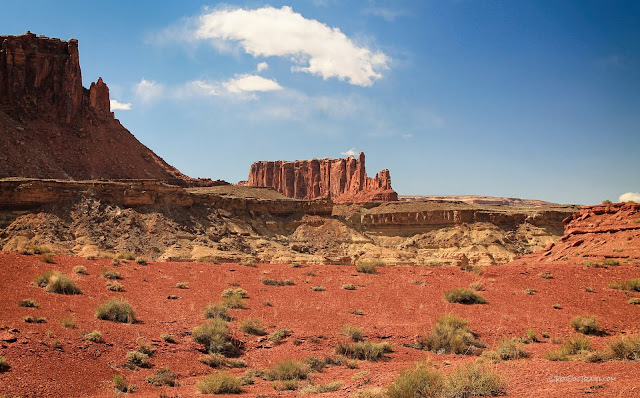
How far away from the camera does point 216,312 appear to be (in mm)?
15391

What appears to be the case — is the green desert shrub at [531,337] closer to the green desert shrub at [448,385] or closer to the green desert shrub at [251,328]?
the green desert shrub at [448,385]

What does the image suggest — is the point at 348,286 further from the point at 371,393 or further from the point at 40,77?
the point at 40,77

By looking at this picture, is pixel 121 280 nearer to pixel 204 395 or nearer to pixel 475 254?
pixel 204 395

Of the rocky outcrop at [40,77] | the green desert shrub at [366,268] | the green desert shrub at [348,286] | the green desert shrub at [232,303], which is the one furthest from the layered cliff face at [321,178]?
the green desert shrub at [232,303]

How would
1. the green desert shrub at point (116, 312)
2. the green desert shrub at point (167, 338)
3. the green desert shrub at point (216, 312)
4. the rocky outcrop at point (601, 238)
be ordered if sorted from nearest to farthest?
the green desert shrub at point (167, 338) < the green desert shrub at point (116, 312) < the green desert shrub at point (216, 312) < the rocky outcrop at point (601, 238)

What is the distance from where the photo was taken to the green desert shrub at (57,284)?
15680 mm

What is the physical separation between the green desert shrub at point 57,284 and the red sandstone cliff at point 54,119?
142 ft

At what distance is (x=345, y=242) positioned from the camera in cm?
5309

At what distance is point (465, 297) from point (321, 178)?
12306 centimetres

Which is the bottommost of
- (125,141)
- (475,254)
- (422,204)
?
(475,254)

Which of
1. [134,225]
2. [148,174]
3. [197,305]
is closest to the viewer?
[197,305]

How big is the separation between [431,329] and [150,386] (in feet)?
26.3

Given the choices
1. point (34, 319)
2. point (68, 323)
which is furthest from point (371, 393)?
point (34, 319)

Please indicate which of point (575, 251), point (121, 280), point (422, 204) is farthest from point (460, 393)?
point (422, 204)
